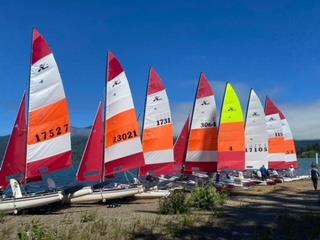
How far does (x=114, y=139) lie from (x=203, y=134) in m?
9.60

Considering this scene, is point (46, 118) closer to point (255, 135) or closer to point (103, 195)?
point (103, 195)

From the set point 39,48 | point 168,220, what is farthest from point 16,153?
point 168,220

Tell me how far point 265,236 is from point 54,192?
11.1 m

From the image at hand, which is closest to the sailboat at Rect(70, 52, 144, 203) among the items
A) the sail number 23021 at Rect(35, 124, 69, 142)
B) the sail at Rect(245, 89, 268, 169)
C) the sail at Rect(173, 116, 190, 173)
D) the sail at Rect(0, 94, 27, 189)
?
the sail number 23021 at Rect(35, 124, 69, 142)

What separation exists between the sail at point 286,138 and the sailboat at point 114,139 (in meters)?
26.4

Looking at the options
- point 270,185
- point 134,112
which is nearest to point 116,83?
point 134,112

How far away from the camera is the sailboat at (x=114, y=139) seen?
89.5 ft

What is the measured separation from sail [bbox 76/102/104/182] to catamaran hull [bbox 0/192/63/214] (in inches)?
147

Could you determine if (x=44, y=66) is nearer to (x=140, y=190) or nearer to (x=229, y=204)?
(x=140, y=190)

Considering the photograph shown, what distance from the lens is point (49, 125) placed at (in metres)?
24.7

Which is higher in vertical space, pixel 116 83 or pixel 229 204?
pixel 116 83

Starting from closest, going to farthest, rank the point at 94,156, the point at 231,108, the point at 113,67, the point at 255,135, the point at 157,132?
the point at 94,156 < the point at 113,67 < the point at 157,132 < the point at 231,108 < the point at 255,135

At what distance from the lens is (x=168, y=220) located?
18.1m

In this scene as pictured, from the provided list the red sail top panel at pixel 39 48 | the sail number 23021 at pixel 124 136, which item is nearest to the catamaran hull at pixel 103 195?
the sail number 23021 at pixel 124 136
